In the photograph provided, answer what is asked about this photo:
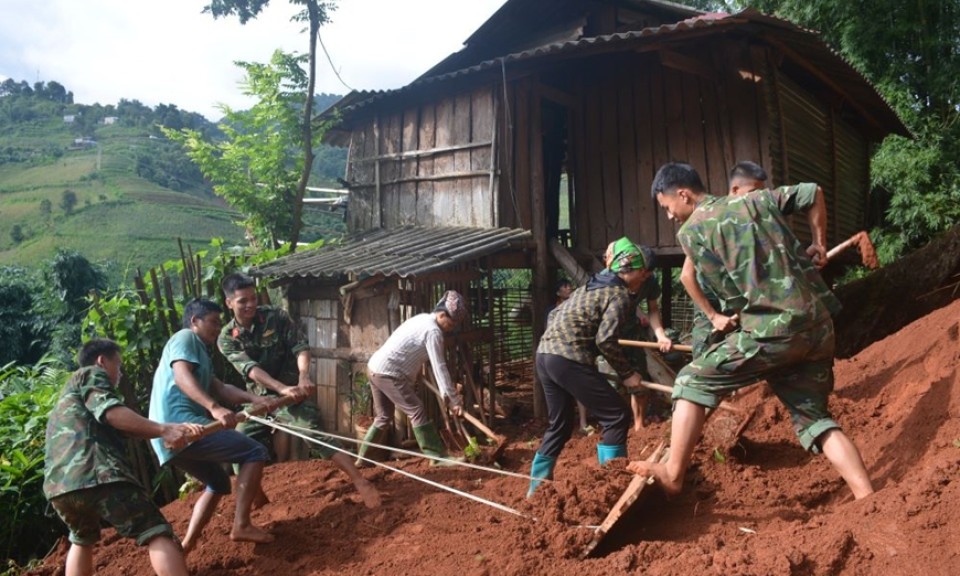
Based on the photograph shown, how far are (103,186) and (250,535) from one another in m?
53.5

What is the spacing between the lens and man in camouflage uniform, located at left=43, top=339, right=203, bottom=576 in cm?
361

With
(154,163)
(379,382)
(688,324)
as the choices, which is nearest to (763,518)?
(379,382)

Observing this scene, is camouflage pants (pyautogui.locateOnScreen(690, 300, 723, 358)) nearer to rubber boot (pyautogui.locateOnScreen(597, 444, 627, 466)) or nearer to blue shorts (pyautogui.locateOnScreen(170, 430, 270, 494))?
rubber boot (pyautogui.locateOnScreen(597, 444, 627, 466))

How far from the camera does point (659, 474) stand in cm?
325

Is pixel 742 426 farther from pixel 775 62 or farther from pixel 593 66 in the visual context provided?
pixel 593 66

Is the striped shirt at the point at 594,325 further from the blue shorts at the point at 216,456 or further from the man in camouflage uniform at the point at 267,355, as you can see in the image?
the blue shorts at the point at 216,456

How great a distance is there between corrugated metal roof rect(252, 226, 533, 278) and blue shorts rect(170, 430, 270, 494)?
8.41ft

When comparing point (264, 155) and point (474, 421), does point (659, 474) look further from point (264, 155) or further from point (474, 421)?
point (264, 155)

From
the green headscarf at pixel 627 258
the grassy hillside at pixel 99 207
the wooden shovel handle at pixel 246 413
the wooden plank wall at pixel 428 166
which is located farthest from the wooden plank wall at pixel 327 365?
the grassy hillside at pixel 99 207

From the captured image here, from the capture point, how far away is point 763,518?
11.4 ft

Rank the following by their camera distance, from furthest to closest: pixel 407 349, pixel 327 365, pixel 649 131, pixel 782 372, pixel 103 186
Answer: pixel 103 186, pixel 327 365, pixel 649 131, pixel 407 349, pixel 782 372

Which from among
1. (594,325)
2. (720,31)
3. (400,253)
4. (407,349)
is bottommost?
(407,349)

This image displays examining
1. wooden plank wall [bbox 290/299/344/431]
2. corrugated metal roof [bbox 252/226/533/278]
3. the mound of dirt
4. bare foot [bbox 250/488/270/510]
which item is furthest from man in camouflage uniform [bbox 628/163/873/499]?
wooden plank wall [bbox 290/299/344/431]

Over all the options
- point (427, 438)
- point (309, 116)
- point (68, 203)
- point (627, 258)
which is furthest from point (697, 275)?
point (68, 203)
